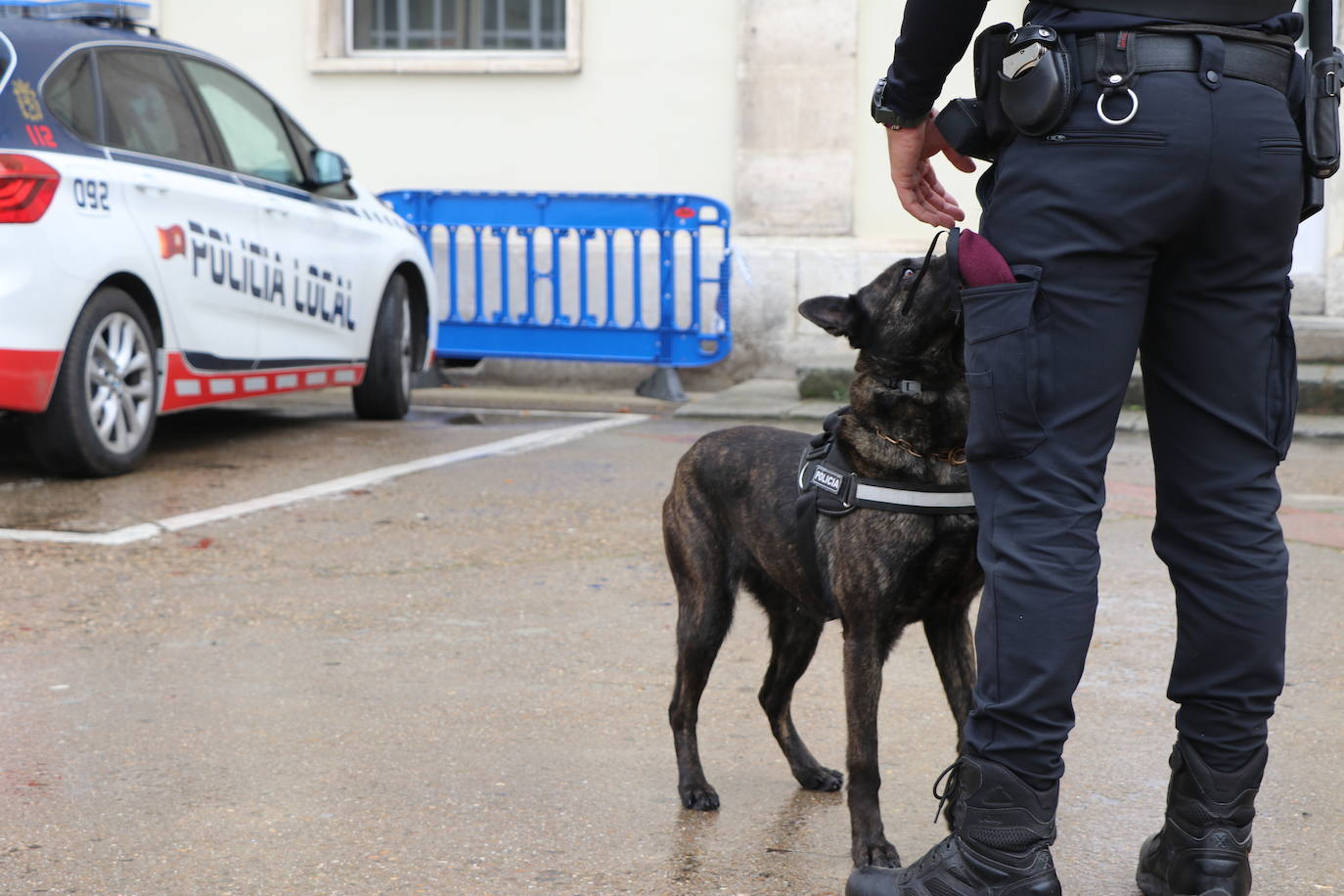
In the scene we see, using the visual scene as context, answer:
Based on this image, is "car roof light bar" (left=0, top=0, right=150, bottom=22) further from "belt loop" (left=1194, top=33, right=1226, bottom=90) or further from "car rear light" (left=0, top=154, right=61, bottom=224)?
"belt loop" (left=1194, top=33, right=1226, bottom=90)

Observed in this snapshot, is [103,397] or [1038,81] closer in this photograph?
[1038,81]

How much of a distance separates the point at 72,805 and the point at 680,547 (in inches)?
49.4

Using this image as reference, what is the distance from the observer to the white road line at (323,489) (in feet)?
19.1

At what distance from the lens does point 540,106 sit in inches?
463

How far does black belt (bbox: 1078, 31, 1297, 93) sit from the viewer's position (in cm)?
240

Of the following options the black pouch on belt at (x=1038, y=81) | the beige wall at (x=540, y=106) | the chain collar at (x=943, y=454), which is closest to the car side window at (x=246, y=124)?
the beige wall at (x=540, y=106)

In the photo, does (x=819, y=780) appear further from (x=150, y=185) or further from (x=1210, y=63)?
(x=150, y=185)

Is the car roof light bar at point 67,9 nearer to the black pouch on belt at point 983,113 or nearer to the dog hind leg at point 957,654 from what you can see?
the dog hind leg at point 957,654

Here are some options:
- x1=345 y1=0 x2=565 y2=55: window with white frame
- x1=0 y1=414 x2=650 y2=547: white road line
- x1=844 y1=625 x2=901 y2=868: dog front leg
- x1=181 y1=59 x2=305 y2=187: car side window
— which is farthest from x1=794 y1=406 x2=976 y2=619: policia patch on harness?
x1=345 y1=0 x2=565 y2=55: window with white frame

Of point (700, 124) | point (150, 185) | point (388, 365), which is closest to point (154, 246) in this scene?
point (150, 185)

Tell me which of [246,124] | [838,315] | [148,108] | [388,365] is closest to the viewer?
[838,315]

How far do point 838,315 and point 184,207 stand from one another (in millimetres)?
4818

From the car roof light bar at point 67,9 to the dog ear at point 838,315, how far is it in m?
5.46

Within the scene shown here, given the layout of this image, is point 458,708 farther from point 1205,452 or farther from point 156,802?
point 1205,452
